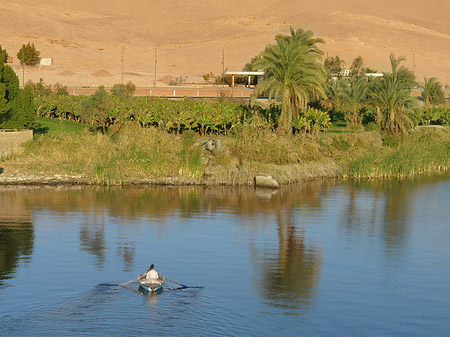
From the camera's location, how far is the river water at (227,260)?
22594 millimetres

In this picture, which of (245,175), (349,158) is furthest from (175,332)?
(349,158)

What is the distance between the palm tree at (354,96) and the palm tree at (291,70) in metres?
9.39

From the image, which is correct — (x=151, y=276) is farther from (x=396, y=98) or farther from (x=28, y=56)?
(x=28, y=56)

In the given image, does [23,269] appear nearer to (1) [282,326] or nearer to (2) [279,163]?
(1) [282,326]

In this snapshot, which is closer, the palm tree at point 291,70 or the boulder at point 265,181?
the boulder at point 265,181

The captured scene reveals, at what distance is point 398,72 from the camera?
2491 inches

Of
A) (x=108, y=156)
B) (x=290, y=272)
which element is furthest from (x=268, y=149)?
(x=290, y=272)

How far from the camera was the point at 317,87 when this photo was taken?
57562 millimetres

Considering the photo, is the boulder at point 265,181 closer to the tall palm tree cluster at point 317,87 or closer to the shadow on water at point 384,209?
the shadow on water at point 384,209

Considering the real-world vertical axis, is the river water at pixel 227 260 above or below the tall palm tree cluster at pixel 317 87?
below

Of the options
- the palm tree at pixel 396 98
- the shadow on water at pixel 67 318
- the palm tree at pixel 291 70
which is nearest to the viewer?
the shadow on water at pixel 67 318

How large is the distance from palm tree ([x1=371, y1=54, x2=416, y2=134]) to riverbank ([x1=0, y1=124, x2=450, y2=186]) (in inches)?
184

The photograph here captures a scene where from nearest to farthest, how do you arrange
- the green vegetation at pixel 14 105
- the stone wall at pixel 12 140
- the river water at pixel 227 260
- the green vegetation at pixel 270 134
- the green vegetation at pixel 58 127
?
the river water at pixel 227 260
the green vegetation at pixel 270 134
the stone wall at pixel 12 140
the green vegetation at pixel 14 105
the green vegetation at pixel 58 127

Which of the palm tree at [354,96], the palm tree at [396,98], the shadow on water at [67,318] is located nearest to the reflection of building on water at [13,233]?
the shadow on water at [67,318]
